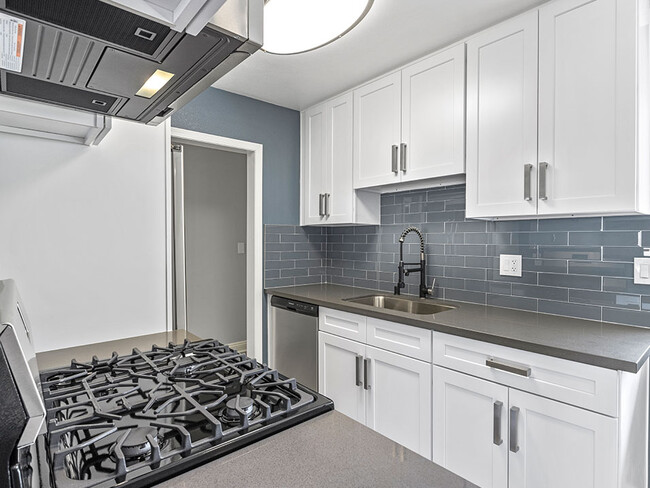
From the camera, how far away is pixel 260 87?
2779 millimetres

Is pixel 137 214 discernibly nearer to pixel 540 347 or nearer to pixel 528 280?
pixel 540 347

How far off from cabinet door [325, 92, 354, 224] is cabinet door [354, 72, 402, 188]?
0.26 ft

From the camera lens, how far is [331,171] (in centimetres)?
296

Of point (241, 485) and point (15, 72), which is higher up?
point (15, 72)

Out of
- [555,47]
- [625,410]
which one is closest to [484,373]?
[625,410]

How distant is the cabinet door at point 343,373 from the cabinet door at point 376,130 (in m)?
1.10

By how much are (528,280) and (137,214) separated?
6.65 ft

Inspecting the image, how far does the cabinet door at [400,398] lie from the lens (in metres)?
1.93

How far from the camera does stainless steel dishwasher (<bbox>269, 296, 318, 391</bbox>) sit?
2678 millimetres

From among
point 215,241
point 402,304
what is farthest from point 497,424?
point 215,241

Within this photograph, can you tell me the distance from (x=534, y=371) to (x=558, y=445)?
0.27m

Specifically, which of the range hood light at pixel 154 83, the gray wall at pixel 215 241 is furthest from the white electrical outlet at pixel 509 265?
the gray wall at pixel 215 241

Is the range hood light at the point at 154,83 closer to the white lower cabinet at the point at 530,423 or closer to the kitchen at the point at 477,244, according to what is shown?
the kitchen at the point at 477,244

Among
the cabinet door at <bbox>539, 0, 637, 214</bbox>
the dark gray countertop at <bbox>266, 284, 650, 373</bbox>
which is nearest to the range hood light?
the dark gray countertop at <bbox>266, 284, 650, 373</bbox>
